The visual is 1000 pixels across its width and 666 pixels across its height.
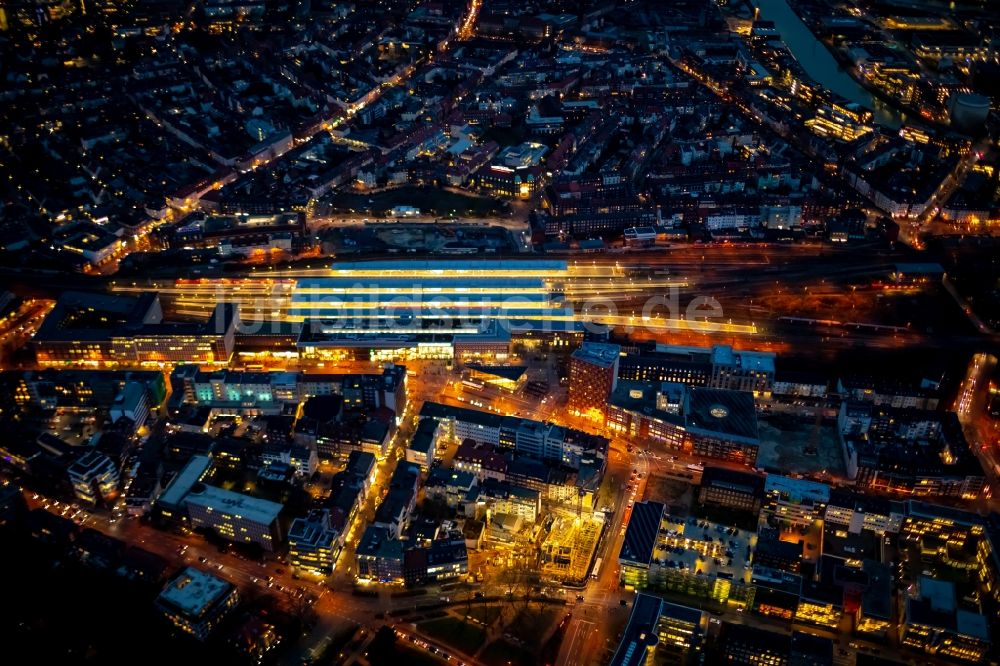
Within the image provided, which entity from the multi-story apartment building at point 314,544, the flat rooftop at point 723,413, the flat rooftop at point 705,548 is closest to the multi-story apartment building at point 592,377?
the flat rooftop at point 723,413

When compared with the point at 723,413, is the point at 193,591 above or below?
below

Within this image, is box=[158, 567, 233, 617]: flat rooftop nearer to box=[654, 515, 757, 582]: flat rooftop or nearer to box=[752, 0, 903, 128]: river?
box=[654, 515, 757, 582]: flat rooftop

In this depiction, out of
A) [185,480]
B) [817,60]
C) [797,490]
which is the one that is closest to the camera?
[797,490]

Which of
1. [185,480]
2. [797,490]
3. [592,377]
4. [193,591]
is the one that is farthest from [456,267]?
[193,591]

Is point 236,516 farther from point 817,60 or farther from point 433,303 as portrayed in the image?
point 817,60

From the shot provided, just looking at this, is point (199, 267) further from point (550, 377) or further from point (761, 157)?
point (761, 157)

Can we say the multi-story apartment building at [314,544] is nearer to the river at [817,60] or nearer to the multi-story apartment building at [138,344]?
the multi-story apartment building at [138,344]

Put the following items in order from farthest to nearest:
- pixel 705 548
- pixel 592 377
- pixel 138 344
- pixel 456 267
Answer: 1. pixel 456 267
2. pixel 138 344
3. pixel 592 377
4. pixel 705 548
